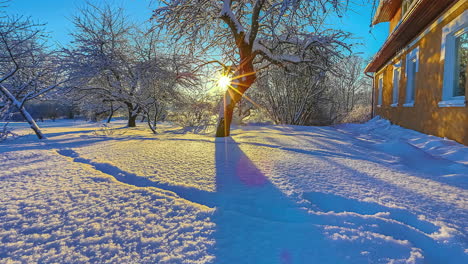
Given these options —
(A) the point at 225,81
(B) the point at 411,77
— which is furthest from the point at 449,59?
(A) the point at 225,81

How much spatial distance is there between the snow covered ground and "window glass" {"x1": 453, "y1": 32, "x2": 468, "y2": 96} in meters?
2.98

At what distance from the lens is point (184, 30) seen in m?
5.16

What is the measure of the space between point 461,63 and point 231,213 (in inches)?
233

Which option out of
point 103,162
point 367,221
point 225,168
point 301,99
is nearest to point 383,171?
point 367,221

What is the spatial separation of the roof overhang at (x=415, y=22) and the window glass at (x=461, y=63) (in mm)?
797

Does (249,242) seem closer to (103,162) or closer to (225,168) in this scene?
(225,168)

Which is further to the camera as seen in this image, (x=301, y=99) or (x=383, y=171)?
(x=301, y=99)

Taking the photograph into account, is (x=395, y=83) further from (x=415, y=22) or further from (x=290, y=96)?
(x=290, y=96)

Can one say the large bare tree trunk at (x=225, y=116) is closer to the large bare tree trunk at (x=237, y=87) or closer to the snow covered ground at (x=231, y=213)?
the large bare tree trunk at (x=237, y=87)

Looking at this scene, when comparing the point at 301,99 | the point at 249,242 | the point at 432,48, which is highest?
the point at 432,48

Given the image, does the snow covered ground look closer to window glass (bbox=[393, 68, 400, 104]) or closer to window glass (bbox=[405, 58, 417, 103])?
window glass (bbox=[405, 58, 417, 103])

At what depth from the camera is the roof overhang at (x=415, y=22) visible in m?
4.41

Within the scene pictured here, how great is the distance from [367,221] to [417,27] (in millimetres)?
7074

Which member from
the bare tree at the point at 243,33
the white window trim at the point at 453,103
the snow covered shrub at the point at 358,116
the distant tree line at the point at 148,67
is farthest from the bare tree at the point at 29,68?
the snow covered shrub at the point at 358,116
